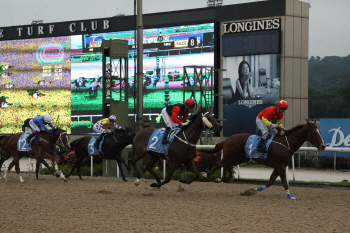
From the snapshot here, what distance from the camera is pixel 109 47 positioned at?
43.9ft

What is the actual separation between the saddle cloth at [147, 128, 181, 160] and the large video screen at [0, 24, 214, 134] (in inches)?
470

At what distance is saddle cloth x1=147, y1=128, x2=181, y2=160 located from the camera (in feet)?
29.7

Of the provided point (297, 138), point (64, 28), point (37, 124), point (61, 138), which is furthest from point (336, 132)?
point (64, 28)

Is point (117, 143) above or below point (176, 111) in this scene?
below

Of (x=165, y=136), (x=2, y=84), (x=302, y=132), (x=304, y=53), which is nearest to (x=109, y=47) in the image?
(x=165, y=136)

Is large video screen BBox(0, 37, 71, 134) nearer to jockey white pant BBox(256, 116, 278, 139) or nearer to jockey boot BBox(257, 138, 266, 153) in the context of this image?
jockey white pant BBox(256, 116, 278, 139)

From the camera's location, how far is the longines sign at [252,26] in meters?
20.8

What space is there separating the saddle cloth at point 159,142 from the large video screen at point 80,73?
1194 centimetres

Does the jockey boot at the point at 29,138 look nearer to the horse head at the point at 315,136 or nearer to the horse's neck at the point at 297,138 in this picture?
the horse's neck at the point at 297,138

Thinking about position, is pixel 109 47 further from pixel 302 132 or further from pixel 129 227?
pixel 129 227

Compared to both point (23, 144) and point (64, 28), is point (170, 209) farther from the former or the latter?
point (64, 28)

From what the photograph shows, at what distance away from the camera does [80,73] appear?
24.3m

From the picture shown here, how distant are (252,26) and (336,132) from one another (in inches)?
246

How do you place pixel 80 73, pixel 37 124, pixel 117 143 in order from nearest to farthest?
pixel 117 143 → pixel 37 124 → pixel 80 73
